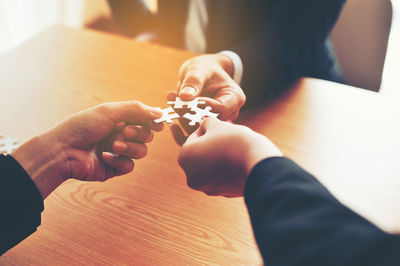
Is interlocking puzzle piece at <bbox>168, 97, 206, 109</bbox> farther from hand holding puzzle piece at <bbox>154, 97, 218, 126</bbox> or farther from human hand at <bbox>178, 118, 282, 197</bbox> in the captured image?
human hand at <bbox>178, 118, 282, 197</bbox>

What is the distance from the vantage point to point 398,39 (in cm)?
230

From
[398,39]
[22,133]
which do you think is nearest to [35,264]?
[22,133]

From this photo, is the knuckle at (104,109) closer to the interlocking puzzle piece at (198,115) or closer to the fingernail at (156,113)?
the fingernail at (156,113)

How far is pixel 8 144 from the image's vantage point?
113 cm

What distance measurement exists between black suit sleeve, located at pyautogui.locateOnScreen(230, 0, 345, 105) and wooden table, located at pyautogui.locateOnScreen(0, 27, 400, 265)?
3.9 inches

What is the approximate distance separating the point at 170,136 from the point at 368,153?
702 mm

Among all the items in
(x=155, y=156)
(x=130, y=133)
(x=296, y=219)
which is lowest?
(x=155, y=156)

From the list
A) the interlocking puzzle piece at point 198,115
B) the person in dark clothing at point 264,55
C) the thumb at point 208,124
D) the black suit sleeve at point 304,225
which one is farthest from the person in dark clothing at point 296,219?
the person in dark clothing at point 264,55

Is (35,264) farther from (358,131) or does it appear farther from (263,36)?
(263,36)

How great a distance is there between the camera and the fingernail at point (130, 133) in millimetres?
1060

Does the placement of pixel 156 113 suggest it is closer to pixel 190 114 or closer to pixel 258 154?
pixel 190 114

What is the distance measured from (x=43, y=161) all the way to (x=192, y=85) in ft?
1.77

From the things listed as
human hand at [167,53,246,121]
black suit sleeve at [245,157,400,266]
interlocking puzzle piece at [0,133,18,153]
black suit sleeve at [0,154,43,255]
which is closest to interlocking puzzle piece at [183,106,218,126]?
human hand at [167,53,246,121]

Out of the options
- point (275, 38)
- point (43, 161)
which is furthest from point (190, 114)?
point (275, 38)
